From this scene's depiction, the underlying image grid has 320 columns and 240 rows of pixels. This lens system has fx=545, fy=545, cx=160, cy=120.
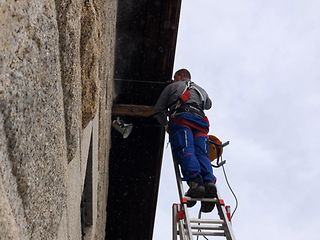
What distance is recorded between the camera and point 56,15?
108cm

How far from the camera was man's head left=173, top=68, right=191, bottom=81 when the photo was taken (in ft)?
19.2

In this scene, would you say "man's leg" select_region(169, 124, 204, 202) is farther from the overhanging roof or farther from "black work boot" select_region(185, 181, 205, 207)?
the overhanging roof

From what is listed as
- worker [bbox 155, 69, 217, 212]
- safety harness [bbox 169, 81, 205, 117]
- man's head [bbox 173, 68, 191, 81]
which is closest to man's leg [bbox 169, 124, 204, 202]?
worker [bbox 155, 69, 217, 212]

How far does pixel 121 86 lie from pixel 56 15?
3.73 m

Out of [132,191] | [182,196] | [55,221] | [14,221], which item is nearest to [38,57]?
[14,221]

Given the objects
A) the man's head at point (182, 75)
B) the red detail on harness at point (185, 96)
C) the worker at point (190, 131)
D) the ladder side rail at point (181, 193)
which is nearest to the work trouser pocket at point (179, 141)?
the worker at point (190, 131)

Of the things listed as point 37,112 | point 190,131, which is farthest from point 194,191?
point 37,112

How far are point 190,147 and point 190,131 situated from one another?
234 millimetres

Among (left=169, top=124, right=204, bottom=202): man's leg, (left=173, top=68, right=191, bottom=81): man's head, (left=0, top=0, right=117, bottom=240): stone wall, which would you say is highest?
(left=0, top=0, right=117, bottom=240): stone wall

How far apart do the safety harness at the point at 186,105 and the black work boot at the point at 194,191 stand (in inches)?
35.2

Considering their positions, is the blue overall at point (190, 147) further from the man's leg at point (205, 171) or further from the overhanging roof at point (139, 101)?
the overhanging roof at point (139, 101)

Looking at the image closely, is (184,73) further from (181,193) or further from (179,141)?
(181,193)

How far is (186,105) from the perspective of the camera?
527 cm

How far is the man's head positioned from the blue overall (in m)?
0.73
